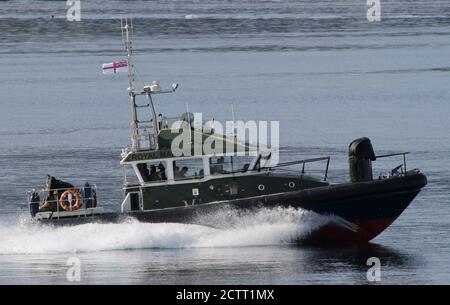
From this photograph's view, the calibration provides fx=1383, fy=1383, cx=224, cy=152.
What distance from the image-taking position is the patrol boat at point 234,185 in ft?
124

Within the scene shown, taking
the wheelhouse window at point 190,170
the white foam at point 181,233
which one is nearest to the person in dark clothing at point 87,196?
the white foam at point 181,233

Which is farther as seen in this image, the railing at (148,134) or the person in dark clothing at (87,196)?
the person in dark clothing at (87,196)

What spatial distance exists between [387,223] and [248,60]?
67340mm

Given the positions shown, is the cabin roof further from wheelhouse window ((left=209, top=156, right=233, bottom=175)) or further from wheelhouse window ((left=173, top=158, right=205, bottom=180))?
wheelhouse window ((left=173, top=158, right=205, bottom=180))

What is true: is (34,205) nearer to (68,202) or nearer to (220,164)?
(68,202)

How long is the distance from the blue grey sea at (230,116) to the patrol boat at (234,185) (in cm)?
50

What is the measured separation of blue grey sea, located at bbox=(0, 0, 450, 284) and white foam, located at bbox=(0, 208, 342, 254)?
40 millimetres

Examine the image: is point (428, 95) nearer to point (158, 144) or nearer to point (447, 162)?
point (447, 162)

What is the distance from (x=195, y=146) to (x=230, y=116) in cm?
2944

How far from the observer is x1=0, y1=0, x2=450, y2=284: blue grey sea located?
3688 cm

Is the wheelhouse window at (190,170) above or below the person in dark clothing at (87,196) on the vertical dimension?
above

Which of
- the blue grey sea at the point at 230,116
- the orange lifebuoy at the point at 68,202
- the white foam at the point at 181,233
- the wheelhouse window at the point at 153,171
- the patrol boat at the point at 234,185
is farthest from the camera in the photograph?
the orange lifebuoy at the point at 68,202

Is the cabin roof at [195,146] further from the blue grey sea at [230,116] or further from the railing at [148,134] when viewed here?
the blue grey sea at [230,116]
